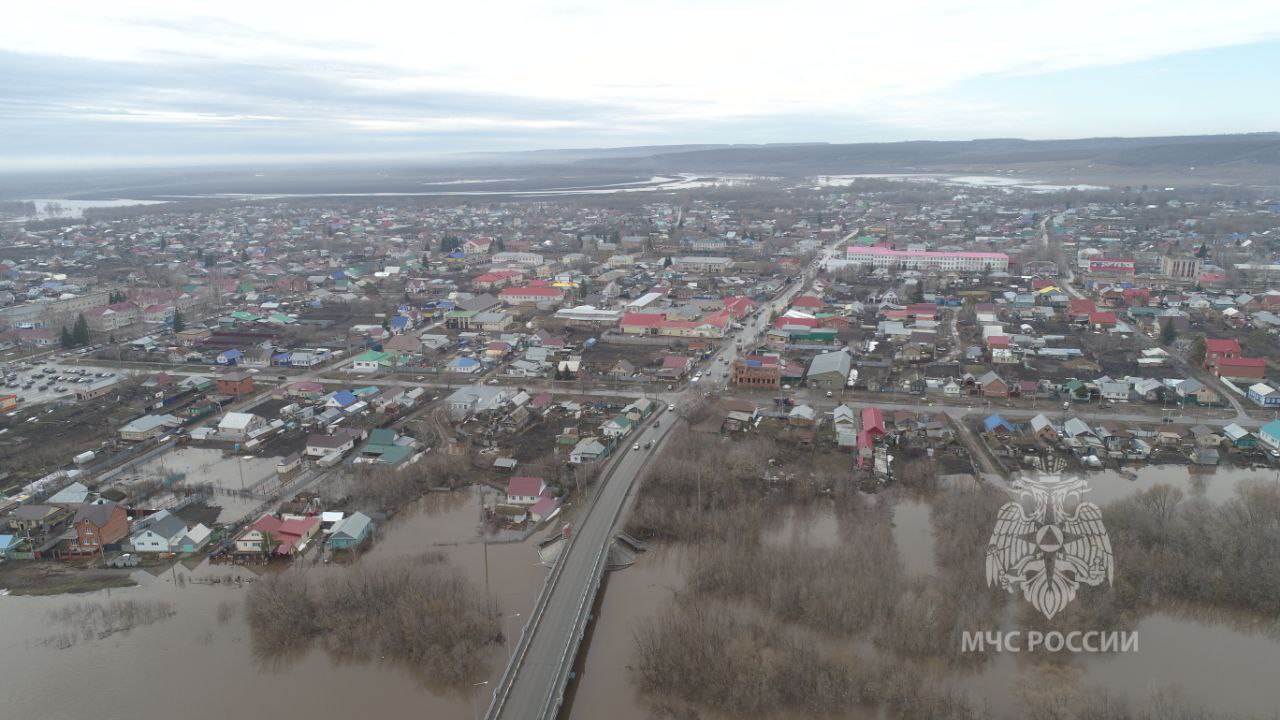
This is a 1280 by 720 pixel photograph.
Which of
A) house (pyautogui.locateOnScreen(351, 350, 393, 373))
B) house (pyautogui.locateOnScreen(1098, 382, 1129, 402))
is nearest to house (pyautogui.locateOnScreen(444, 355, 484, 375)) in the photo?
house (pyautogui.locateOnScreen(351, 350, 393, 373))

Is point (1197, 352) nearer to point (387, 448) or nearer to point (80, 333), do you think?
point (387, 448)

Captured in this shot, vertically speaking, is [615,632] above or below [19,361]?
below

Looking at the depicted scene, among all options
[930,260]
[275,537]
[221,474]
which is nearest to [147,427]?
[221,474]

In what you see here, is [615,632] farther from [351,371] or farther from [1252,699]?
[351,371]

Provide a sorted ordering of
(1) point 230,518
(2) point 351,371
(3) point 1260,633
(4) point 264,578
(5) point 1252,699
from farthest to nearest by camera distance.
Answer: (2) point 351,371
(1) point 230,518
(4) point 264,578
(3) point 1260,633
(5) point 1252,699

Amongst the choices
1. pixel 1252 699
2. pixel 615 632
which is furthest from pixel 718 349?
pixel 1252 699

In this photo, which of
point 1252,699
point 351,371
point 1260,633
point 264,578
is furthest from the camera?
point 351,371

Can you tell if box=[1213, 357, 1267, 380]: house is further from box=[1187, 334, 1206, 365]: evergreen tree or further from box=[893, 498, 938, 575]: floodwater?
box=[893, 498, 938, 575]: floodwater

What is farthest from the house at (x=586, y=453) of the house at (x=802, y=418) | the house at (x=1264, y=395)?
the house at (x=1264, y=395)
